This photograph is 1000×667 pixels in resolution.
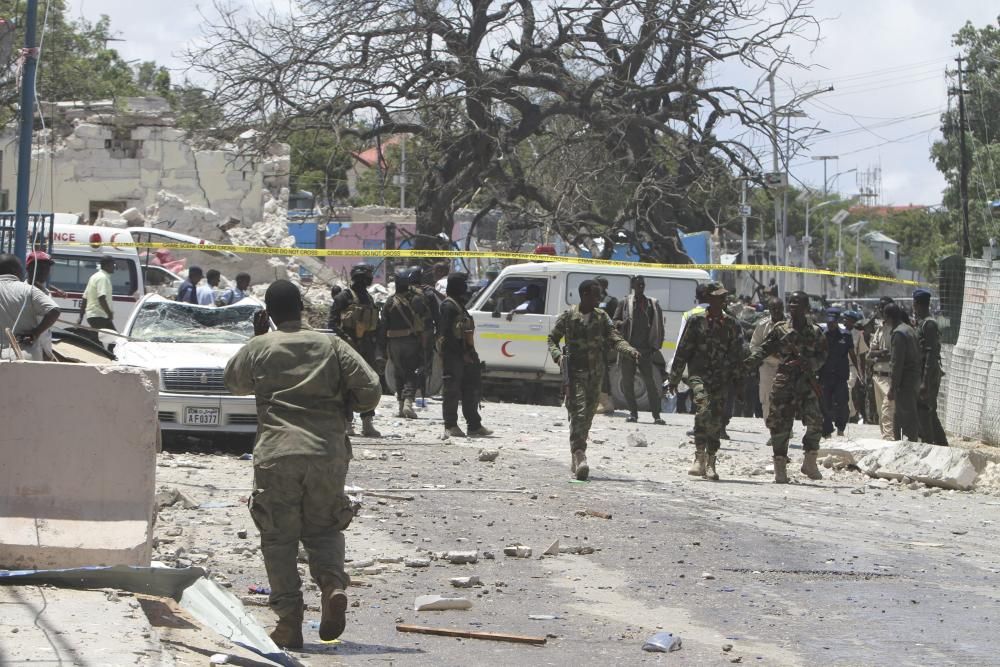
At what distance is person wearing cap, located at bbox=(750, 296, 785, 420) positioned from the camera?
43.2 feet

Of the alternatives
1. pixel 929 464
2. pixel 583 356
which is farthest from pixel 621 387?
pixel 583 356

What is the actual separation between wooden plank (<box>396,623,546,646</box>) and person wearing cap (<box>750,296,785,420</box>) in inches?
261

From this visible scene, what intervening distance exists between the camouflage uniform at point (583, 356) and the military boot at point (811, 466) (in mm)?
2203

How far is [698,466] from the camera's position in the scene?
500 inches

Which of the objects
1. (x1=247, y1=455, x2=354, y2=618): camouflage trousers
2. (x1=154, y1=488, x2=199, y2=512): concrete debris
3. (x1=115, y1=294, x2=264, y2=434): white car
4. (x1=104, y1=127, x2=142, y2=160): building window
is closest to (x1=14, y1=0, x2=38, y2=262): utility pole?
(x1=115, y1=294, x2=264, y2=434): white car

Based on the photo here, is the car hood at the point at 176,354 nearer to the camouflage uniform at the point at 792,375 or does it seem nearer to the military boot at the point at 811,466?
the camouflage uniform at the point at 792,375

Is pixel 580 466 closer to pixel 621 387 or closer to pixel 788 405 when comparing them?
pixel 788 405

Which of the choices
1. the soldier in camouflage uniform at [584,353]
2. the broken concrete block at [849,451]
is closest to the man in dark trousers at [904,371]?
the broken concrete block at [849,451]

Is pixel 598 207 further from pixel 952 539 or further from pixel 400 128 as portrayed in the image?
pixel 952 539

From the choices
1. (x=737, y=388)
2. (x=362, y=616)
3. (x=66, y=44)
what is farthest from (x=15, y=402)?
(x=66, y=44)

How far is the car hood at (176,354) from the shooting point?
503 inches

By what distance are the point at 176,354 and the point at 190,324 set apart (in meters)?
0.97

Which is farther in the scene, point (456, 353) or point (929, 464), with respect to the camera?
point (456, 353)

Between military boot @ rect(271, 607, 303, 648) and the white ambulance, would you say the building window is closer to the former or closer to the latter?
the white ambulance
